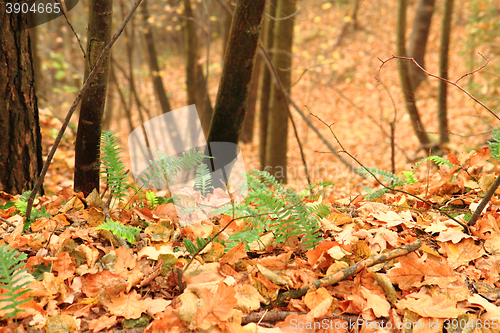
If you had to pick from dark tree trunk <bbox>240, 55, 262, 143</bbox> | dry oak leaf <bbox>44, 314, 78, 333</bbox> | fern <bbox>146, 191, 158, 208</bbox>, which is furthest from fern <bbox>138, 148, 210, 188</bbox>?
dark tree trunk <bbox>240, 55, 262, 143</bbox>

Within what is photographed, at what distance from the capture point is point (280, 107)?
16.1ft

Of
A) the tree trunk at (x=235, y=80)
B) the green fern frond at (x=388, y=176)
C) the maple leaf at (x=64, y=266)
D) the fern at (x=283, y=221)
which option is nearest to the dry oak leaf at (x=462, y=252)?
the fern at (x=283, y=221)

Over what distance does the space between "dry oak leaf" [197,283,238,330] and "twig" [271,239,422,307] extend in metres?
0.21

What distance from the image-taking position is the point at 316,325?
1224 mm

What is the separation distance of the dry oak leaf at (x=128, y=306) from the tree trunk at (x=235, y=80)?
1343 millimetres

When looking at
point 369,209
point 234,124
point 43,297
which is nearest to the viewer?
point 43,297

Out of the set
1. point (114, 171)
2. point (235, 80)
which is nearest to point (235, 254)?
point (114, 171)

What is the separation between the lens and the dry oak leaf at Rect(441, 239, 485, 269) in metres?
1.52

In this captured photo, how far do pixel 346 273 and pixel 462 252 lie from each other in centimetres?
62

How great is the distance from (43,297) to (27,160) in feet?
5.14

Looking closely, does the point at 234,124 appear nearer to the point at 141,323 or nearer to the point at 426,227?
the point at 426,227

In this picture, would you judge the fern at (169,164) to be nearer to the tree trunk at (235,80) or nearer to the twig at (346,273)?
the tree trunk at (235,80)

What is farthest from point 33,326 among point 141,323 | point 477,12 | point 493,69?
point 477,12

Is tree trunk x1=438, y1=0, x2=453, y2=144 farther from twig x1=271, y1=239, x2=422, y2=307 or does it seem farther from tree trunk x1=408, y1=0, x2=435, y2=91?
twig x1=271, y1=239, x2=422, y2=307
